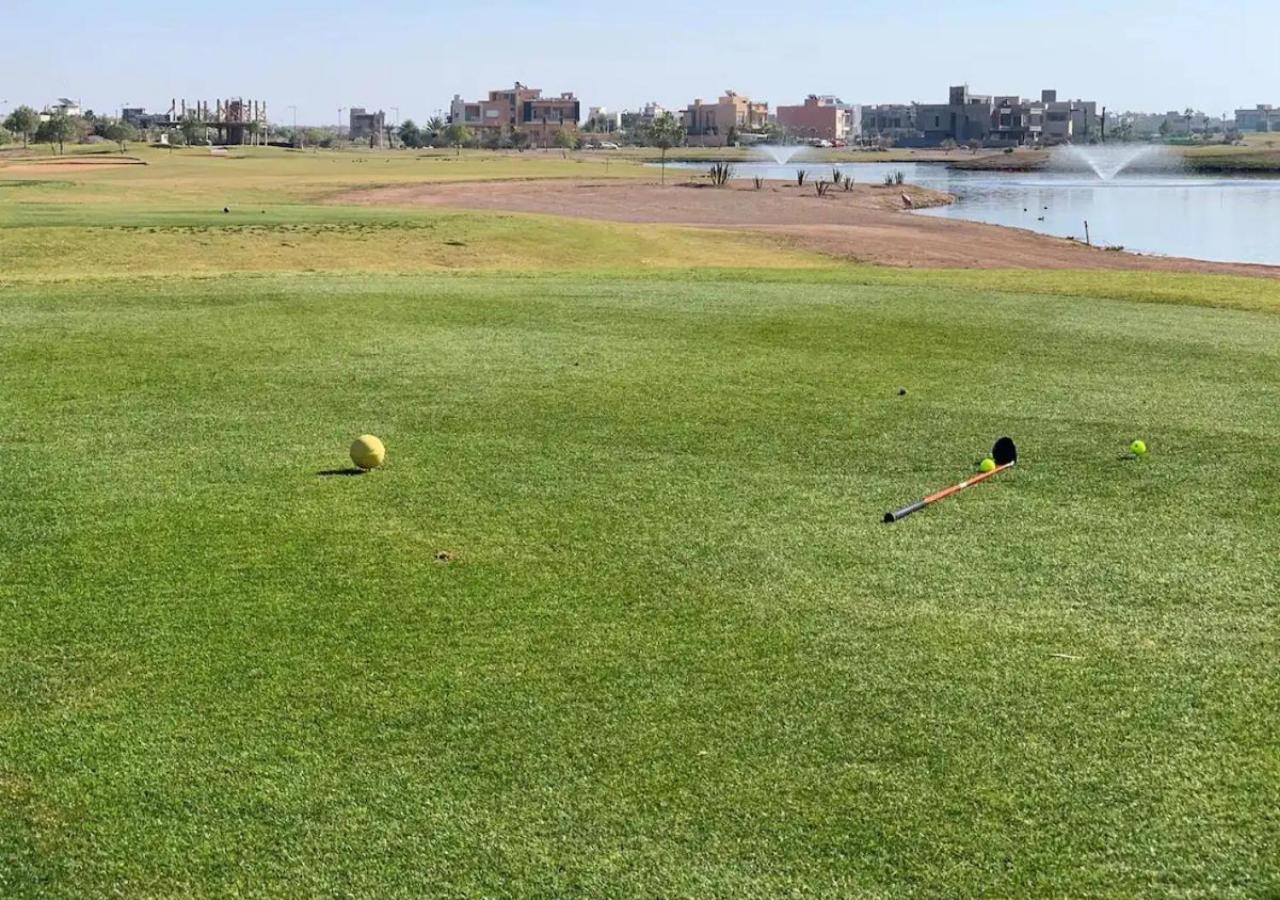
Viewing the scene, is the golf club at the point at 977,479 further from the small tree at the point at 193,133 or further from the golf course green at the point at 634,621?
the small tree at the point at 193,133

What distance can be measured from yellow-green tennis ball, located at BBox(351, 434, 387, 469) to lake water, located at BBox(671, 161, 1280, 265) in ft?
123

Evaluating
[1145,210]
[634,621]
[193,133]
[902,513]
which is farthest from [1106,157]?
[634,621]

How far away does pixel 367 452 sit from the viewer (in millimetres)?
8484

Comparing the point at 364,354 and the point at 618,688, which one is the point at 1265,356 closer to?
the point at 364,354

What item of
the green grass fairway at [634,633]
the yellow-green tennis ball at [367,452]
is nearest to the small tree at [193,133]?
the green grass fairway at [634,633]

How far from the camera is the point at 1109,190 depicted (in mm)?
93188

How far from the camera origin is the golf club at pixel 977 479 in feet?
25.3

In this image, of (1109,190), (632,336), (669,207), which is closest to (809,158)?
(1109,190)

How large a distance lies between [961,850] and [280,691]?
2.76 metres

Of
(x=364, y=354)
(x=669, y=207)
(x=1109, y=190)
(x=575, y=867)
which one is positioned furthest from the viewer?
(x=1109, y=190)

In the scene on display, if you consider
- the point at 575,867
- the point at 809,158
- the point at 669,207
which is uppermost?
the point at 809,158

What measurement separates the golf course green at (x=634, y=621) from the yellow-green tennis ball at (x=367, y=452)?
0.59 feet

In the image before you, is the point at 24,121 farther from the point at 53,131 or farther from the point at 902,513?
the point at 902,513

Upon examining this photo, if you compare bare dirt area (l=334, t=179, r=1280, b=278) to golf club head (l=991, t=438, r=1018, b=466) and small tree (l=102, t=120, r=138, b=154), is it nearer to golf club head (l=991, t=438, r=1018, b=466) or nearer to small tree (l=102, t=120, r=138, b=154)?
golf club head (l=991, t=438, r=1018, b=466)
